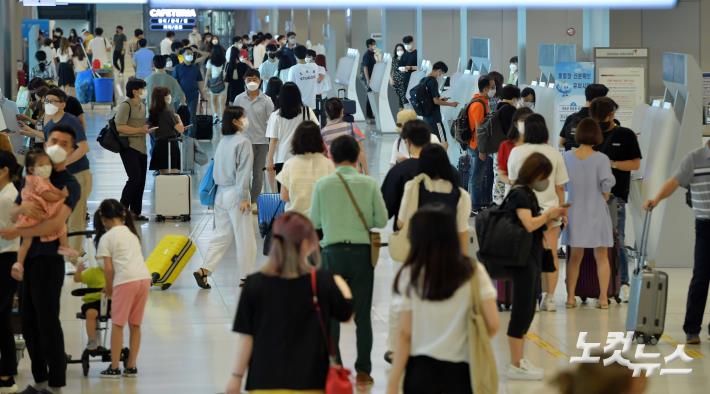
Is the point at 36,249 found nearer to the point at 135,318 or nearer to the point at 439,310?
the point at 135,318

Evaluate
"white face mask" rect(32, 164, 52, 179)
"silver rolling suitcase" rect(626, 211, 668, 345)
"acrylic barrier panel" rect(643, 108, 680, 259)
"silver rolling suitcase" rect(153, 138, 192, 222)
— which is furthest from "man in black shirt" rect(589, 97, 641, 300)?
"silver rolling suitcase" rect(153, 138, 192, 222)

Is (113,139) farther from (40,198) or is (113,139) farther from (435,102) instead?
(40,198)

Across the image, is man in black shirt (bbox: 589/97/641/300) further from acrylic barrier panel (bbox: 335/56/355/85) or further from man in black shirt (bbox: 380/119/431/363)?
acrylic barrier panel (bbox: 335/56/355/85)

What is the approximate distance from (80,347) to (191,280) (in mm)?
2820

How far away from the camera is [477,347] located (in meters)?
5.48

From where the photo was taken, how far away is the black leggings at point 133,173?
589 inches

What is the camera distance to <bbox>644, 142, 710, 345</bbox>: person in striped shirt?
8.92m

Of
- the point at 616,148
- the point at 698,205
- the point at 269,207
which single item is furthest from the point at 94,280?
the point at 616,148

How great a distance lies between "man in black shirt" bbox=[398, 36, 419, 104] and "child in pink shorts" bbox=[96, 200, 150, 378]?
1616 centimetres

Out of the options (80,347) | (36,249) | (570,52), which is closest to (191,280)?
(80,347)

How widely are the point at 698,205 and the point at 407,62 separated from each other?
15921 millimetres

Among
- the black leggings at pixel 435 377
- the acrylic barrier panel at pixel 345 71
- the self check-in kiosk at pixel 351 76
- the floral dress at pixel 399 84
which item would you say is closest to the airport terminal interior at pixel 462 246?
the black leggings at pixel 435 377

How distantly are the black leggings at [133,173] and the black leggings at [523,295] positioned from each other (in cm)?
778

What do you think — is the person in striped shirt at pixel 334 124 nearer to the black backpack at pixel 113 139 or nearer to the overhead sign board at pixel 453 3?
the black backpack at pixel 113 139
